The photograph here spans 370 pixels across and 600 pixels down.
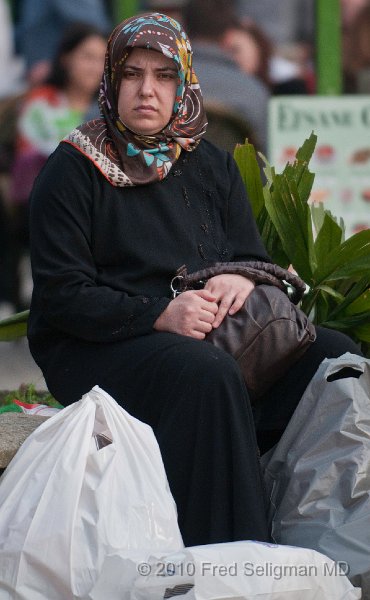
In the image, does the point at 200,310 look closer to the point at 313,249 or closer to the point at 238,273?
the point at 238,273

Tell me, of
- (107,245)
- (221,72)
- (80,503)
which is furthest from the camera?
(221,72)

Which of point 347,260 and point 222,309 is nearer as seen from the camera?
point 222,309

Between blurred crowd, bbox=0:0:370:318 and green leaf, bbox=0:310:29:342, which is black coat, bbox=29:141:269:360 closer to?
green leaf, bbox=0:310:29:342

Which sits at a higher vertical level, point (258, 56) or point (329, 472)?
point (258, 56)

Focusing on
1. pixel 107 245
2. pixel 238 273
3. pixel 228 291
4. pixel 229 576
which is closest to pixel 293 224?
pixel 238 273

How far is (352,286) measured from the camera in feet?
13.8

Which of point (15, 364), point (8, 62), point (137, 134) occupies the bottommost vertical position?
point (15, 364)

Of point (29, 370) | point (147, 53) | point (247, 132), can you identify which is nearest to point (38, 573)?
point (147, 53)

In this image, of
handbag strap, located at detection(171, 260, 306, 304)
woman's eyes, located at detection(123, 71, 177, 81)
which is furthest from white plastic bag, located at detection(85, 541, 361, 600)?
woman's eyes, located at detection(123, 71, 177, 81)

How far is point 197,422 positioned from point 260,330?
14.2 inches

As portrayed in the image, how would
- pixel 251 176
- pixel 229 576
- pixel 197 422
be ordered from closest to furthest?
pixel 229 576, pixel 197 422, pixel 251 176

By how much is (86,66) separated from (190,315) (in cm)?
450

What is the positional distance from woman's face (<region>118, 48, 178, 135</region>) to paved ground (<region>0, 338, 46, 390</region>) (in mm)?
2954

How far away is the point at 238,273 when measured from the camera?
3516 mm
